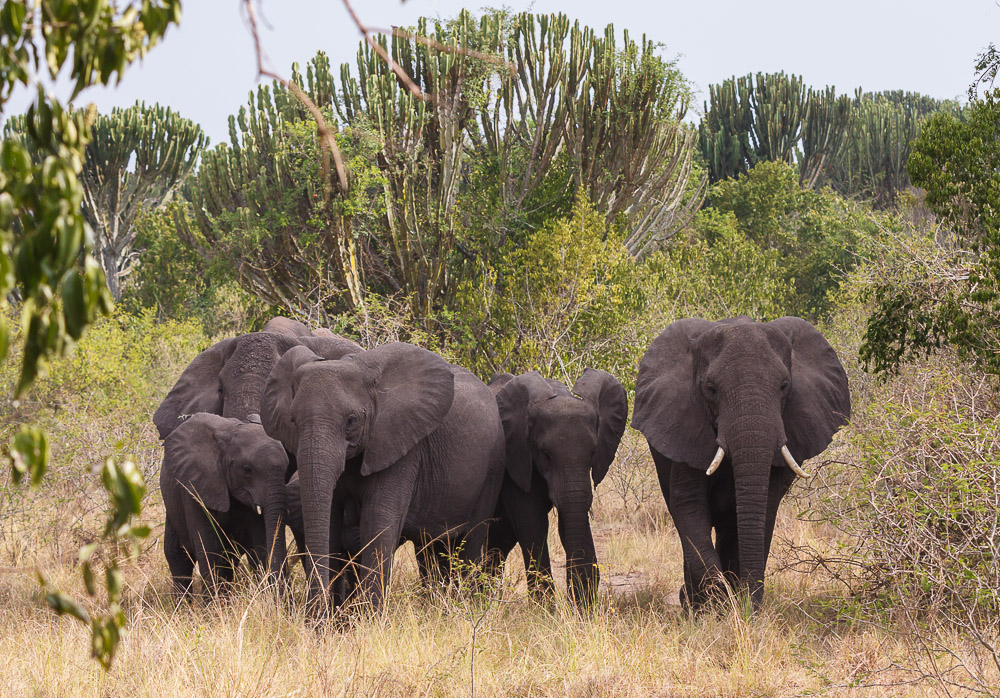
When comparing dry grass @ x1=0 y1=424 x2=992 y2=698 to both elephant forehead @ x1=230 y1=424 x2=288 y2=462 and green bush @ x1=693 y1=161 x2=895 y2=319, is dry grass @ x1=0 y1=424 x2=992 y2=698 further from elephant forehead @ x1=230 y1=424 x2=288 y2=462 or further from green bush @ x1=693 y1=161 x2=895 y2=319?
green bush @ x1=693 y1=161 x2=895 y2=319

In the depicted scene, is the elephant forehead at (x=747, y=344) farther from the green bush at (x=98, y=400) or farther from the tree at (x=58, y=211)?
the green bush at (x=98, y=400)

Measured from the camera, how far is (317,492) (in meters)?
6.59

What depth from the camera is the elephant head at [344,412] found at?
663 cm

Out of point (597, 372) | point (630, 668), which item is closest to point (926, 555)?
point (630, 668)

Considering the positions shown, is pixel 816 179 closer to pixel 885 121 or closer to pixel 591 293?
pixel 885 121

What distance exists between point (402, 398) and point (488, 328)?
837cm

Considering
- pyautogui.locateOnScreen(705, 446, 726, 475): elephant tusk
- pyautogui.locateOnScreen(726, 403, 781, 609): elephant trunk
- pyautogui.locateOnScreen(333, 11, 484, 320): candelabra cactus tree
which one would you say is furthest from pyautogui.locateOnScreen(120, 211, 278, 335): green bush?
pyautogui.locateOnScreen(726, 403, 781, 609): elephant trunk

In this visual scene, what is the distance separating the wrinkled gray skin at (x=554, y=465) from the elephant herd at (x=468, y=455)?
16mm

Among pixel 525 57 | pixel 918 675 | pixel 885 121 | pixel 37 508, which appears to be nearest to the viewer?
pixel 918 675

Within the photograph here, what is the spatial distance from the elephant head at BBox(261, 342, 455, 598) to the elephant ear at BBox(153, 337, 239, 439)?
66.4 inches

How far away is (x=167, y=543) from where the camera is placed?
27.2ft

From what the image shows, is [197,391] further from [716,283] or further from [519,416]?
[716,283]

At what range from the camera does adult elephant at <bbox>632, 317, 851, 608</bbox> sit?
695cm

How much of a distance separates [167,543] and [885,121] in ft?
134
